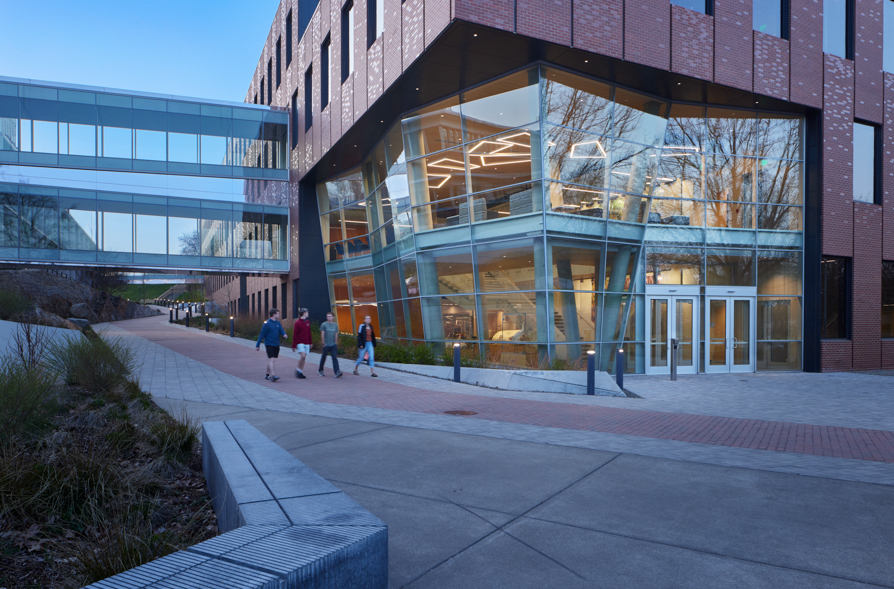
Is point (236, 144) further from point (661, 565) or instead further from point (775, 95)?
point (661, 565)

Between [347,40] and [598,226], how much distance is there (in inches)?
521

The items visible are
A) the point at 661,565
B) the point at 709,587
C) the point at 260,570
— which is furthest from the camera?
the point at 661,565

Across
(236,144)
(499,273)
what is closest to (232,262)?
(236,144)

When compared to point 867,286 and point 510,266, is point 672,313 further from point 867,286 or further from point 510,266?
point 867,286

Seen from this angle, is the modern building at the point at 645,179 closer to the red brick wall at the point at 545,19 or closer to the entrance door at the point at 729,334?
the entrance door at the point at 729,334

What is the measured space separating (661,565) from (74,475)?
4.26 metres

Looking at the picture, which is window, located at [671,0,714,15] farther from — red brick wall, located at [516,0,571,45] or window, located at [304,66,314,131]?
window, located at [304,66,314,131]

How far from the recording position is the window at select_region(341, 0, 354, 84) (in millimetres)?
22500

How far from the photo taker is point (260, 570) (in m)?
2.32

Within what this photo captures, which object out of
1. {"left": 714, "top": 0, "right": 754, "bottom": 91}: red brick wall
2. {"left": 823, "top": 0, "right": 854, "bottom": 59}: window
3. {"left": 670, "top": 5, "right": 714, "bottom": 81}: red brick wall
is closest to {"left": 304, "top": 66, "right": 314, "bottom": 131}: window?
{"left": 670, "top": 5, "right": 714, "bottom": 81}: red brick wall

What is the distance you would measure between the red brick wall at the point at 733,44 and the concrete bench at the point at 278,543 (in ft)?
59.0

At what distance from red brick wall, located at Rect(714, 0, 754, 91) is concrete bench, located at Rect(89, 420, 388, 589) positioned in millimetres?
17969

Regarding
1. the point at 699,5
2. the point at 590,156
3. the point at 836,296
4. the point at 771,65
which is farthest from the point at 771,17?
the point at 836,296

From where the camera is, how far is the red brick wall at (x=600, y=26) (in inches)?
589
